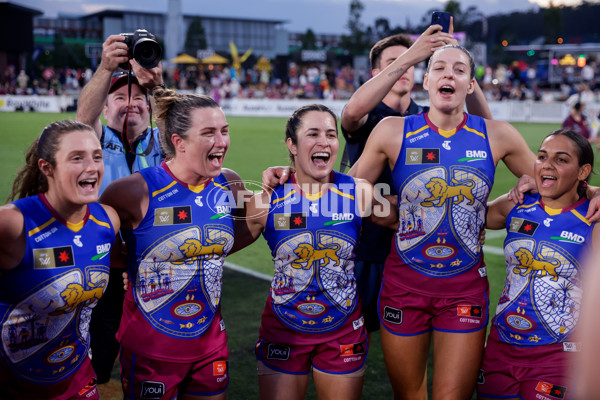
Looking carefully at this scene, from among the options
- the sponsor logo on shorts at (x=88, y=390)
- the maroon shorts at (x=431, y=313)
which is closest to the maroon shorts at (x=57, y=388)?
Answer: the sponsor logo on shorts at (x=88, y=390)

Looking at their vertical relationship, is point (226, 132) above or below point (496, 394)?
above

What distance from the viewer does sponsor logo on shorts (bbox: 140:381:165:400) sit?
335 cm

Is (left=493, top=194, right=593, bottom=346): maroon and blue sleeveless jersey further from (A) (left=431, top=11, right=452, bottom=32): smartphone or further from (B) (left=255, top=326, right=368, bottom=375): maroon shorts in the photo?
(A) (left=431, top=11, right=452, bottom=32): smartphone

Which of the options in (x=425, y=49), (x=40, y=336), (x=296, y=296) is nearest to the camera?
(x=40, y=336)

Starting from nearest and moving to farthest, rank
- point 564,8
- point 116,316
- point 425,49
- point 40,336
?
1. point 40,336
2. point 425,49
3. point 116,316
4. point 564,8

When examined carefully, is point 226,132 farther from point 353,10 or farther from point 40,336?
point 353,10

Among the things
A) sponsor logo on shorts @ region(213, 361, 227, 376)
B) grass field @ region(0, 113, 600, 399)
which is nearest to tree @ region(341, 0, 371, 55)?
grass field @ region(0, 113, 600, 399)

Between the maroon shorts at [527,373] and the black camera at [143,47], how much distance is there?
2.73 meters

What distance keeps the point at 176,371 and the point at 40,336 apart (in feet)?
2.45

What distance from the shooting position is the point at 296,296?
11.9ft

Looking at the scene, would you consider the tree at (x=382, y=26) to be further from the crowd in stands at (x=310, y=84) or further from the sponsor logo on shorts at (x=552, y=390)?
the sponsor logo on shorts at (x=552, y=390)

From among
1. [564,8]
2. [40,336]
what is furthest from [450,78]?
[564,8]

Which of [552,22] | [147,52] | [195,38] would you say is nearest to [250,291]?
[147,52]

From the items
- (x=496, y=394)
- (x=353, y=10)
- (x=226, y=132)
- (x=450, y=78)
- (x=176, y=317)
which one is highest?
(x=353, y=10)
